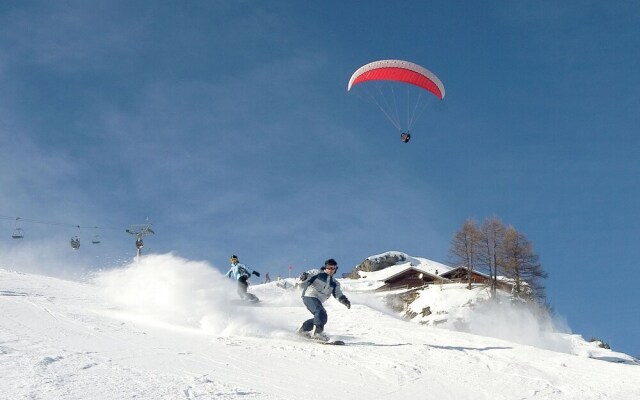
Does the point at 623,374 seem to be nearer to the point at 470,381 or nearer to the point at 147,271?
the point at 470,381

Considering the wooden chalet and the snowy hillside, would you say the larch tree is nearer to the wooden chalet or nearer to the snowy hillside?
the wooden chalet

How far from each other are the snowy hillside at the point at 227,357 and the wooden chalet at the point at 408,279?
45.4m

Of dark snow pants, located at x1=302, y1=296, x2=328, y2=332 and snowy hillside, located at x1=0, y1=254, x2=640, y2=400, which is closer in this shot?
snowy hillside, located at x1=0, y1=254, x2=640, y2=400

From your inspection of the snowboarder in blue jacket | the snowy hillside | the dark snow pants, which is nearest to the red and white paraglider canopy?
the snowboarder in blue jacket

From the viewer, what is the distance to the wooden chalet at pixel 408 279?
196 ft

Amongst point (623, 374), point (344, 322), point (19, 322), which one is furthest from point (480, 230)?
point (19, 322)

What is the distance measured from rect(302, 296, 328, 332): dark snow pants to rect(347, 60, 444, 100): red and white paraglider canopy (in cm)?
1738

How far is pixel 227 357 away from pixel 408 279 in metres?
54.0

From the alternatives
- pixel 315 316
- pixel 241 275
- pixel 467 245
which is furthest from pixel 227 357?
pixel 467 245

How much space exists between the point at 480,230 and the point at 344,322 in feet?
121

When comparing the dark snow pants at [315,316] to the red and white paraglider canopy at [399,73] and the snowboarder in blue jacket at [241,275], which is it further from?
the red and white paraglider canopy at [399,73]

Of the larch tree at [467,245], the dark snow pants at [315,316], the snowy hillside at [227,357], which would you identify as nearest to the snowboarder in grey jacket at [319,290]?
the dark snow pants at [315,316]

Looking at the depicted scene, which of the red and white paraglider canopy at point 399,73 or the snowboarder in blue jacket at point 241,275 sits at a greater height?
the red and white paraglider canopy at point 399,73

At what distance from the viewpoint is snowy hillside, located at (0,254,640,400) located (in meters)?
6.08
